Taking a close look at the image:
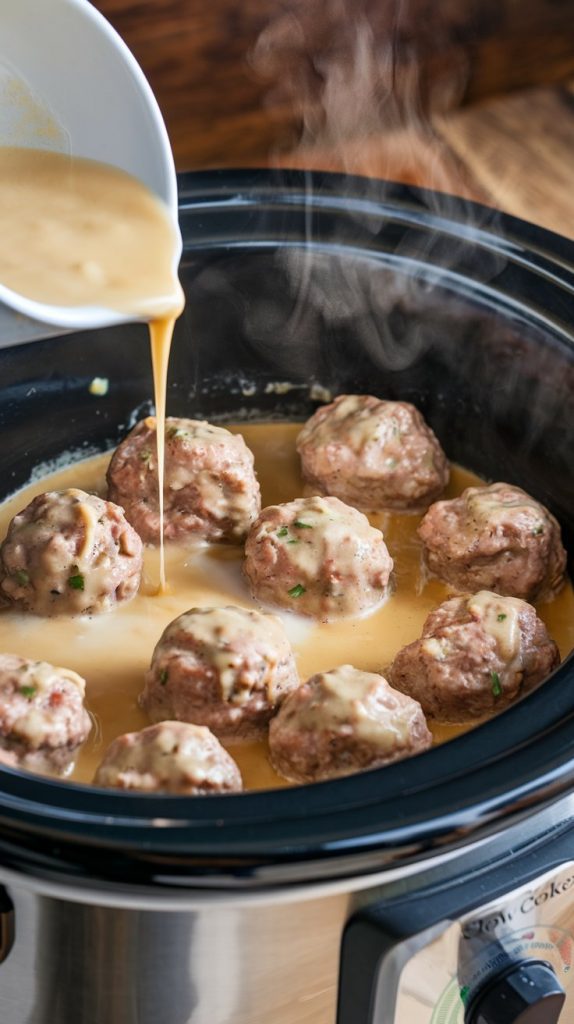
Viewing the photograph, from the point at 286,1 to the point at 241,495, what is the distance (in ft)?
5.64

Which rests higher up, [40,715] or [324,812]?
[324,812]

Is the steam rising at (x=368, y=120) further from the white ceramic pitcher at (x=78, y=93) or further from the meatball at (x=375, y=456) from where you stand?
the white ceramic pitcher at (x=78, y=93)

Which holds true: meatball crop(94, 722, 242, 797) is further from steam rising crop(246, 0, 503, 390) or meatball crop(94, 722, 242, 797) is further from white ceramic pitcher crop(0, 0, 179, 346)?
steam rising crop(246, 0, 503, 390)

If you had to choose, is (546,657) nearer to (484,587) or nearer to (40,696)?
(484,587)

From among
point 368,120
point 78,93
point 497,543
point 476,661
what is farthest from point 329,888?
point 368,120

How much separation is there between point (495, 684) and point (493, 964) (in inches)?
18.3

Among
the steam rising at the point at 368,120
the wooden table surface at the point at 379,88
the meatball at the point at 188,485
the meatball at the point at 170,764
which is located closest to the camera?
the meatball at the point at 170,764

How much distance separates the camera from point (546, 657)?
6.44ft

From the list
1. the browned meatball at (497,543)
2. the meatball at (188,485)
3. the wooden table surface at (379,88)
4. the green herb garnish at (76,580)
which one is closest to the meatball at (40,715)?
the green herb garnish at (76,580)

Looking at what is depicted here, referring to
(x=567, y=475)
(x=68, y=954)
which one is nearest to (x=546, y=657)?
(x=567, y=475)

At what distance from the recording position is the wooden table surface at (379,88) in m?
3.28

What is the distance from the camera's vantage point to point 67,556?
6.88 feet

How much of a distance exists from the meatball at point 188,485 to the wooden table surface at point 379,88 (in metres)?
1.21

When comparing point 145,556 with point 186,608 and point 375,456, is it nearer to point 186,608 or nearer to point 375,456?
point 186,608
